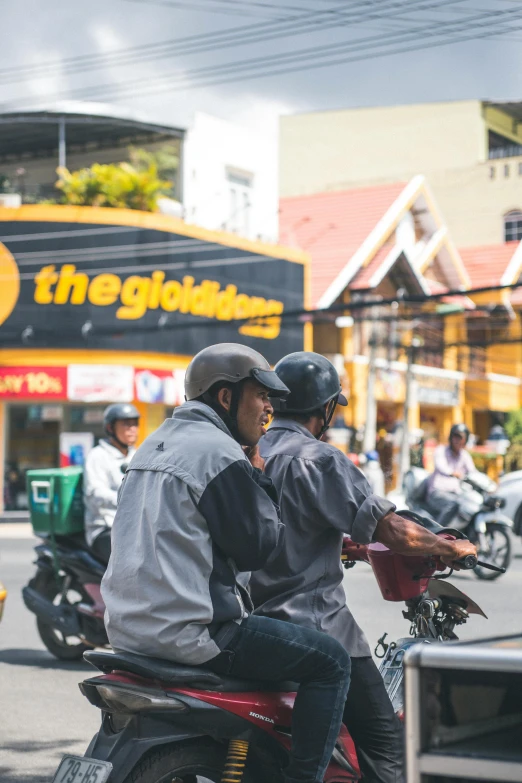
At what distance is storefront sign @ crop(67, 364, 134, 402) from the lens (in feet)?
85.3

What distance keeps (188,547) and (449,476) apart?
10643mm

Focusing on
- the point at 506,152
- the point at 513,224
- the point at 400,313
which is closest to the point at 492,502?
the point at 400,313

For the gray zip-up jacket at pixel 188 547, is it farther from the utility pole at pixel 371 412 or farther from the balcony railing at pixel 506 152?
the balcony railing at pixel 506 152

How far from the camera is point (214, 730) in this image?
3.15 meters

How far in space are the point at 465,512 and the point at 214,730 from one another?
10348mm

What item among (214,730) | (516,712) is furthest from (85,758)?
(516,712)

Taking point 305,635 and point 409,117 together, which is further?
point 409,117

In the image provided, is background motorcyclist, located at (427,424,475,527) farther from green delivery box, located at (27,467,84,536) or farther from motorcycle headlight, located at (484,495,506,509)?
green delivery box, located at (27,467,84,536)

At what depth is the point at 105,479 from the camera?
754 centimetres

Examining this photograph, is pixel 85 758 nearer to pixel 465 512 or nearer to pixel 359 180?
pixel 465 512

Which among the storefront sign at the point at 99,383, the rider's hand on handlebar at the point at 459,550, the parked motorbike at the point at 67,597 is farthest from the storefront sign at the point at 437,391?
the rider's hand on handlebar at the point at 459,550

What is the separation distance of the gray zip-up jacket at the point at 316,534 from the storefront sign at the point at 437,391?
33330mm

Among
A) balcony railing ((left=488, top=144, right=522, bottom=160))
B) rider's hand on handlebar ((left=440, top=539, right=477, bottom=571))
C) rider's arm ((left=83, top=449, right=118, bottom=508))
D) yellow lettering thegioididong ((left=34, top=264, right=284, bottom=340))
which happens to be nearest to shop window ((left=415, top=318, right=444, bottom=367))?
balcony railing ((left=488, top=144, right=522, bottom=160))

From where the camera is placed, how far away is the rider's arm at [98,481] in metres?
7.43
